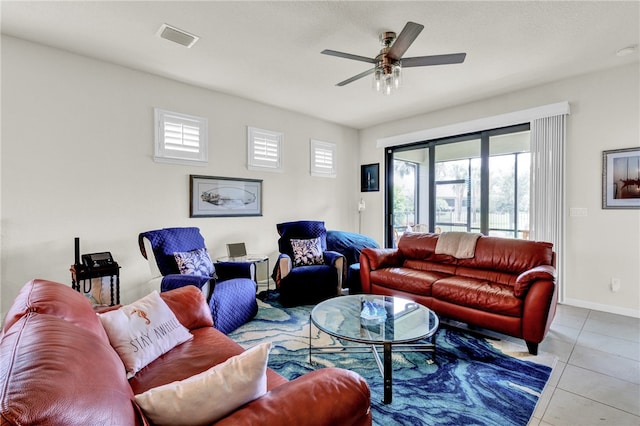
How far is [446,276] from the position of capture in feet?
11.2

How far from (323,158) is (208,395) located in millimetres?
4945

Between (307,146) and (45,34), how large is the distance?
11.4ft

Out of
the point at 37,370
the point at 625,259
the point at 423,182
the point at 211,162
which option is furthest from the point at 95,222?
the point at 625,259

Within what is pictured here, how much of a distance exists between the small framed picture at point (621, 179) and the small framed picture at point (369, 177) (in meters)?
3.25

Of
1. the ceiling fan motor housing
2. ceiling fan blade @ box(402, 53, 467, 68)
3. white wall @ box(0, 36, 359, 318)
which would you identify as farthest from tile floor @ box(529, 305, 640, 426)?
white wall @ box(0, 36, 359, 318)

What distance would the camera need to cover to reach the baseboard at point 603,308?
Result: 344 centimetres

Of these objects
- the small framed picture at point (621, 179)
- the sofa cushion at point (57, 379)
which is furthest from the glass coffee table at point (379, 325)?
the small framed picture at point (621, 179)

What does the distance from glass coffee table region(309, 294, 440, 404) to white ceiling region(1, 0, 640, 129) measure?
8.04ft

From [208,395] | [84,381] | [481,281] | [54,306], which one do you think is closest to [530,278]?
[481,281]

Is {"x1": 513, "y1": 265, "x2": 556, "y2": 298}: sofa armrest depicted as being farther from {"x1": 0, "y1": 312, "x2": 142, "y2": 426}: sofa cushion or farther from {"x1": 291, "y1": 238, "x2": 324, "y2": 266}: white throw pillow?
{"x1": 0, "y1": 312, "x2": 142, "y2": 426}: sofa cushion

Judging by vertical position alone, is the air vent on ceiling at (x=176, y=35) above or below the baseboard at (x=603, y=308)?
above

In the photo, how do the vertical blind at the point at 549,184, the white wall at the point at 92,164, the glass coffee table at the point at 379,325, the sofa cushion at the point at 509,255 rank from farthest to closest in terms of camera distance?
the vertical blind at the point at 549,184 → the sofa cushion at the point at 509,255 → the white wall at the point at 92,164 → the glass coffee table at the point at 379,325

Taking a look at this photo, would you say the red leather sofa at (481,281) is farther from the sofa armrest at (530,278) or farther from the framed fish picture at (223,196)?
the framed fish picture at (223,196)

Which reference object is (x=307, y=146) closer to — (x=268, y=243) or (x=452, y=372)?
(x=268, y=243)
